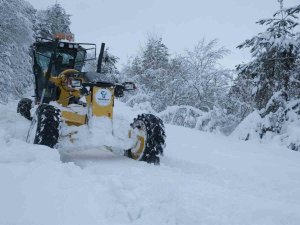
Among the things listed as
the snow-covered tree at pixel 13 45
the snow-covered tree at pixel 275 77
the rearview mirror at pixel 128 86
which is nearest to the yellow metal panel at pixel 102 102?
the rearview mirror at pixel 128 86

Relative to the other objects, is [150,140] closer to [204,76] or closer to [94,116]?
[94,116]

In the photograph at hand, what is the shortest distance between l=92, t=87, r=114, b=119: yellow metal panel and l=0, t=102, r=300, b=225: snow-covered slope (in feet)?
1.20

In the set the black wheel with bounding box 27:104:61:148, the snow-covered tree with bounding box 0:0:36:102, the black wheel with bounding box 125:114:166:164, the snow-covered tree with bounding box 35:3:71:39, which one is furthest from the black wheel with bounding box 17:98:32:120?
the snow-covered tree with bounding box 35:3:71:39

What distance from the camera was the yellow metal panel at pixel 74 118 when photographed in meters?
7.17

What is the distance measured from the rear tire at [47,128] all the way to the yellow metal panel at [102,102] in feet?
2.14

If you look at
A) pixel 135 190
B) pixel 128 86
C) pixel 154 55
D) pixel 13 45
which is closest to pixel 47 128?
pixel 128 86

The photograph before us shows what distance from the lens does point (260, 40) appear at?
40.4 feet

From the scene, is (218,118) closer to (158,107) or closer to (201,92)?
(201,92)

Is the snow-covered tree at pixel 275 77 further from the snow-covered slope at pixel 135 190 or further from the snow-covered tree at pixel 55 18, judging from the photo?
the snow-covered tree at pixel 55 18

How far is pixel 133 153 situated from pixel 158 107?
1972 centimetres

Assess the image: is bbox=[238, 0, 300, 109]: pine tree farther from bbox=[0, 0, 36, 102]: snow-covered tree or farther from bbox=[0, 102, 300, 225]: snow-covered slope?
bbox=[0, 0, 36, 102]: snow-covered tree

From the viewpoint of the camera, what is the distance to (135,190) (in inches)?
175

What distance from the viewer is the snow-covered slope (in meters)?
3.72

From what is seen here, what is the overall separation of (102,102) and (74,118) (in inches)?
25.1
